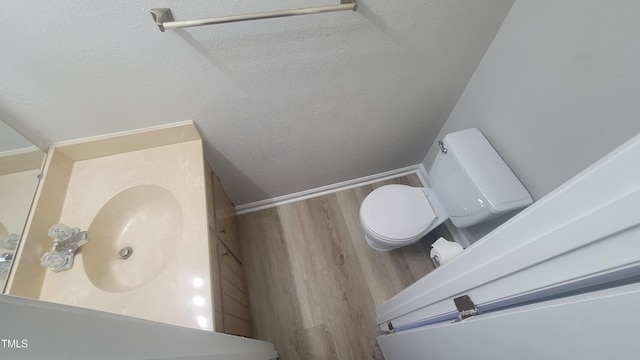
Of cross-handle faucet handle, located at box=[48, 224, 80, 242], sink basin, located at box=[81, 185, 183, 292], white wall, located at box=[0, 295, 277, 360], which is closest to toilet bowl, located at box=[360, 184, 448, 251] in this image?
sink basin, located at box=[81, 185, 183, 292]

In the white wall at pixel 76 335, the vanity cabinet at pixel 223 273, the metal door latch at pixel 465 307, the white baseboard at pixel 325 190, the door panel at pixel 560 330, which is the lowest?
the door panel at pixel 560 330

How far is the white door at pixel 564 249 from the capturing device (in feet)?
0.94

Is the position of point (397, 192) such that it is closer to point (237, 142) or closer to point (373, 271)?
point (373, 271)

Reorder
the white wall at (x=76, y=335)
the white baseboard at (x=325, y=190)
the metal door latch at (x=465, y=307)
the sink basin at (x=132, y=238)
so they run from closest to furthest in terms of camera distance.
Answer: the white wall at (x=76, y=335)
the metal door latch at (x=465, y=307)
the sink basin at (x=132, y=238)
the white baseboard at (x=325, y=190)

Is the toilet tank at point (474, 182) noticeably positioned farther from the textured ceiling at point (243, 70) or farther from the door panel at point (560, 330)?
the door panel at point (560, 330)

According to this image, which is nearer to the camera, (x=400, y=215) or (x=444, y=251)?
(x=444, y=251)

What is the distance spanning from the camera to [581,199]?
33 centimetres

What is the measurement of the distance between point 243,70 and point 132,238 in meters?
0.79

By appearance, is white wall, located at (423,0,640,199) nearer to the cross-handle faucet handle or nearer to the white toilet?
the white toilet

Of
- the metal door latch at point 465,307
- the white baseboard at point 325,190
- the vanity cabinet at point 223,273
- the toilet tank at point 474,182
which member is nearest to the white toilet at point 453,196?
the toilet tank at point 474,182

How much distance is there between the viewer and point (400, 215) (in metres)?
1.40

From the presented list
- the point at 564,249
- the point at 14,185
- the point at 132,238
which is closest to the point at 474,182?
the point at 564,249

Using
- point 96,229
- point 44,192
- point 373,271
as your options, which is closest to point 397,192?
point 373,271

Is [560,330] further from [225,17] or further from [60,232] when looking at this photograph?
[60,232]
